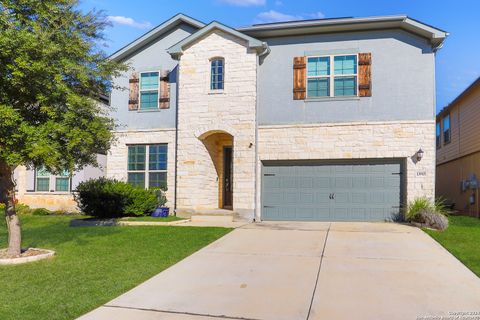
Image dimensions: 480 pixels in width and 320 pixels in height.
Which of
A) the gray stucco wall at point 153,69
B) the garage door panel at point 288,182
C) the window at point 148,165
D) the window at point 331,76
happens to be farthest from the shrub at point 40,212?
the window at point 331,76

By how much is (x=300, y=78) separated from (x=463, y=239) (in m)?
7.10

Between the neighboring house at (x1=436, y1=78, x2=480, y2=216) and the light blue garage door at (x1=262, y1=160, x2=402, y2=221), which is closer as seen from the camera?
the light blue garage door at (x1=262, y1=160, x2=402, y2=221)

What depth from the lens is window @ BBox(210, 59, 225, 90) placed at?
14.5 meters

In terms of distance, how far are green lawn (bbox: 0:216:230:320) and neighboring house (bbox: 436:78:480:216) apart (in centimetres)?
1112

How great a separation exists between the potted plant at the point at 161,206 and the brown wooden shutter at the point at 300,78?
228 inches

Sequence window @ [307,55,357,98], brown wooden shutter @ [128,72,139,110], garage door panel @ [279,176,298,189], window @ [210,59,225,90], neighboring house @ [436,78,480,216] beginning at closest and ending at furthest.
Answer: window @ [307,55,357,98] < garage door panel @ [279,176,298,189] < window @ [210,59,225,90] < brown wooden shutter @ [128,72,139,110] < neighboring house @ [436,78,480,216]

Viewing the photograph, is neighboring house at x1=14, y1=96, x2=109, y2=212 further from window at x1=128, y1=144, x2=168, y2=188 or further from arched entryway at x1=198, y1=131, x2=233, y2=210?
arched entryway at x1=198, y1=131, x2=233, y2=210

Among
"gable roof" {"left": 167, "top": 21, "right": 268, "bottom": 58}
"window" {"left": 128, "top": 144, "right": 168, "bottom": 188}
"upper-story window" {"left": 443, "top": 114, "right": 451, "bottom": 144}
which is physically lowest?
"window" {"left": 128, "top": 144, "right": 168, "bottom": 188}

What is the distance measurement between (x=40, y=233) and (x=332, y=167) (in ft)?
29.6

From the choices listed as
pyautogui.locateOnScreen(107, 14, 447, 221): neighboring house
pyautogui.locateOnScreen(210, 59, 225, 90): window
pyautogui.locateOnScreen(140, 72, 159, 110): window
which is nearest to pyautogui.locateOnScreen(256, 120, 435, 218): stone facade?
pyautogui.locateOnScreen(107, 14, 447, 221): neighboring house

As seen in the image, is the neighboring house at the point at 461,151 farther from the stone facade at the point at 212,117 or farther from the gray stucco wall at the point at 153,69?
the gray stucco wall at the point at 153,69

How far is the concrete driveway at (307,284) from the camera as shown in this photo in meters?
4.98

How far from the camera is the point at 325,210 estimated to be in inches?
547

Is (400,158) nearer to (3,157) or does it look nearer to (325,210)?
(325,210)
